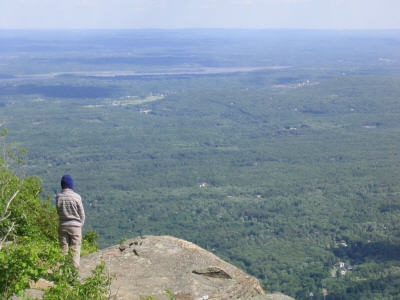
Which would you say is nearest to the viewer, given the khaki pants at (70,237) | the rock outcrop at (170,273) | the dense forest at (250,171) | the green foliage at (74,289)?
the green foliage at (74,289)

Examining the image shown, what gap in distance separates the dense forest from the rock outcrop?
5.80 metres

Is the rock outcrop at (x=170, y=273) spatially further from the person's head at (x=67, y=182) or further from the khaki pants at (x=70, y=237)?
the person's head at (x=67, y=182)

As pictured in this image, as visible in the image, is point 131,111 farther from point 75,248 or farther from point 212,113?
point 75,248

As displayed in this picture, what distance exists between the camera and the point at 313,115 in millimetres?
157875

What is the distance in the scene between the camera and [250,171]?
102188mm

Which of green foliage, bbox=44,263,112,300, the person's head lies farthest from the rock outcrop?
the person's head

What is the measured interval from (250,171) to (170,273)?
297ft

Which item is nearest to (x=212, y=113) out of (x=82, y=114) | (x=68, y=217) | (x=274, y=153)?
(x=82, y=114)

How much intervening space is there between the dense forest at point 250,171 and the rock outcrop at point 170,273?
5.80m

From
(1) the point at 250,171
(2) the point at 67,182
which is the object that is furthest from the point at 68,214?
(1) the point at 250,171

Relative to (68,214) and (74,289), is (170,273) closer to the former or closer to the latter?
(68,214)

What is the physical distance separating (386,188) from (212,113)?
86.7 meters

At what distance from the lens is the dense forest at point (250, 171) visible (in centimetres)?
5994

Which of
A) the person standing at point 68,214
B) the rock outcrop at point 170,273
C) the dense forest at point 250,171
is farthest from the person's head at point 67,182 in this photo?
the dense forest at point 250,171
